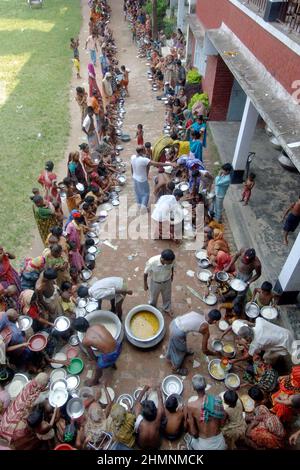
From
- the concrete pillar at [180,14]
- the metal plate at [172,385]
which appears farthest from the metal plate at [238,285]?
the concrete pillar at [180,14]

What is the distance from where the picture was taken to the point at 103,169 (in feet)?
30.0

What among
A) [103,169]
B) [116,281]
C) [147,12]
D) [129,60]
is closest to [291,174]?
[103,169]

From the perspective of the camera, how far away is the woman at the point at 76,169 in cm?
801

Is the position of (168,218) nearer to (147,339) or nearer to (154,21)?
(147,339)

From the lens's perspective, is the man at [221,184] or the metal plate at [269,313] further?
the man at [221,184]

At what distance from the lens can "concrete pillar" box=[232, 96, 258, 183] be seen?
7.67 m

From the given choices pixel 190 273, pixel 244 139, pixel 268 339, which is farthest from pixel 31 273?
pixel 244 139

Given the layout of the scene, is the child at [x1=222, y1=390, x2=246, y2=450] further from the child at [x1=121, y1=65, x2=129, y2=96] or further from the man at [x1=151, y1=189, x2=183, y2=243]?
the child at [x1=121, y1=65, x2=129, y2=96]

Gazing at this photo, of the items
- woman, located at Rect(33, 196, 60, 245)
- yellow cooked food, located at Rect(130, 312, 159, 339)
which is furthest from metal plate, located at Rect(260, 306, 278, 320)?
woman, located at Rect(33, 196, 60, 245)

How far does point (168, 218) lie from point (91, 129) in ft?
13.8

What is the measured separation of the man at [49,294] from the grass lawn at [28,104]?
106 inches

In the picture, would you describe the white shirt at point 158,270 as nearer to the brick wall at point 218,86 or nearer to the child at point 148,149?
the child at point 148,149

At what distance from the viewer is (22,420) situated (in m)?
3.99
